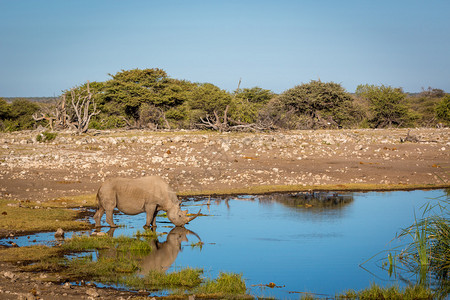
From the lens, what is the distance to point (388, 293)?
7.69 meters

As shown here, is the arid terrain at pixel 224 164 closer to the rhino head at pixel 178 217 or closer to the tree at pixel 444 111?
the rhino head at pixel 178 217

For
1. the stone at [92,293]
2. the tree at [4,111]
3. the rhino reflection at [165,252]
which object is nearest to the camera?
the stone at [92,293]

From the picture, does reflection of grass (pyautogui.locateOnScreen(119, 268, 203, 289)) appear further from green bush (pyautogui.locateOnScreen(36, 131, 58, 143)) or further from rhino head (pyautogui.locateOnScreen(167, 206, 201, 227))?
green bush (pyautogui.locateOnScreen(36, 131, 58, 143))

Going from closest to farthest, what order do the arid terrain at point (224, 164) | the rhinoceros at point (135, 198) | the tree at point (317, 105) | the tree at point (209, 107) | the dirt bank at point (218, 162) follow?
the rhinoceros at point (135, 198)
the arid terrain at point (224, 164)
the dirt bank at point (218, 162)
the tree at point (209, 107)
the tree at point (317, 105)

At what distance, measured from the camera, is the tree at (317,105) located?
145 feet

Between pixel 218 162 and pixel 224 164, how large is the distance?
1.58 ft

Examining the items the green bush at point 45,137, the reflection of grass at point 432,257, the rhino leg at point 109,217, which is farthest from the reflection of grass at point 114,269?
the green bush at point 45,137

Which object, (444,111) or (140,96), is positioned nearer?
(140,96)

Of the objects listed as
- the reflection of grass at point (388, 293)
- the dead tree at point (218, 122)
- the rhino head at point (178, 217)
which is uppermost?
the dead tree at point (218, 122)

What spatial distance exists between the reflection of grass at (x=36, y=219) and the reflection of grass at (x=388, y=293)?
657 centimetres

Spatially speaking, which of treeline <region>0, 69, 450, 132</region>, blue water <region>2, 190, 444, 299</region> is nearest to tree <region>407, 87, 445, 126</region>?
treeline <region>0, 69, 450, 132</region>

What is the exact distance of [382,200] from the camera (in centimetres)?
1636

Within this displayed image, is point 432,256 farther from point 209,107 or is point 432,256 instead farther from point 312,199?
point 209,107

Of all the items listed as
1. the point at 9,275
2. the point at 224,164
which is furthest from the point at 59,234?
the point at 224,164
